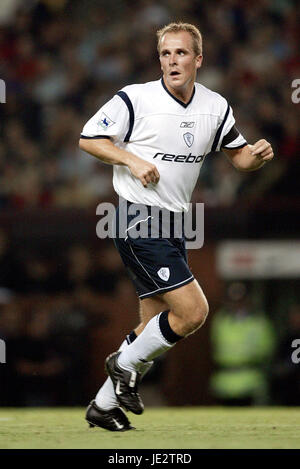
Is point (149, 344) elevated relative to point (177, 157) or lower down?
lower down

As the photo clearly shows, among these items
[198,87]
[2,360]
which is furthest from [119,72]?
[198,87]

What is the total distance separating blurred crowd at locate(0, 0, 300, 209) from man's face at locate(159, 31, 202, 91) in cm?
595

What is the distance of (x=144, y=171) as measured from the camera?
607 cm

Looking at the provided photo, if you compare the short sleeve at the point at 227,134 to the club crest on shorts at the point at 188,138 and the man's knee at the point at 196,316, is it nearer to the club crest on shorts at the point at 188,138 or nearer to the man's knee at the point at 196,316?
the club crest on shorts at the point at 188,138

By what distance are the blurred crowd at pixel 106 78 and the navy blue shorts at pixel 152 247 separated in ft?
19.4

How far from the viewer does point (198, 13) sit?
14.9 metres

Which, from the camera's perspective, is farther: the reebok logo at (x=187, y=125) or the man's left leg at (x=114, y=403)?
the man's left leg at (x=114, y=403)

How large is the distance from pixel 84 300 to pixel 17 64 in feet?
14.6

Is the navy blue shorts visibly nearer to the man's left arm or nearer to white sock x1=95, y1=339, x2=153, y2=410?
white sock x1=95, y1=339, x2=153, y2=410

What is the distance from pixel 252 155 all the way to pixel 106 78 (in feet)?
27.2

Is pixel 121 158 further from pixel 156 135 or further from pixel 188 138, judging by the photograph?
pixel 188 138

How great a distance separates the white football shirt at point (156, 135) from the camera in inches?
251

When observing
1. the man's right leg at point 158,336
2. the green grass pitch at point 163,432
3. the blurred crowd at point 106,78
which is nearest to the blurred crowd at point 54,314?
the blurred crowd at point 106,78

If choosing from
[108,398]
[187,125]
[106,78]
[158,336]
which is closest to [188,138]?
[187,125]
